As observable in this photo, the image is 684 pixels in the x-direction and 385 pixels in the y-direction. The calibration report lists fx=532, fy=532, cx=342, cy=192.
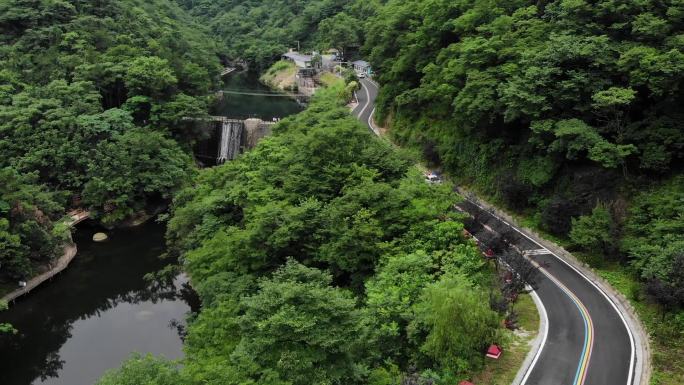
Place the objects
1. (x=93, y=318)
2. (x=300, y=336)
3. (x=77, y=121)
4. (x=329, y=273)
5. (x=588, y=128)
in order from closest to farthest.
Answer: (x=300, y=336) < (x=329, y=273) < (x=588, y=128) < (x=93, y=318) < (x=77, y=121)

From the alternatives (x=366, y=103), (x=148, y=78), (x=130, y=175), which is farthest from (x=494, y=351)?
(x=366, y=103)

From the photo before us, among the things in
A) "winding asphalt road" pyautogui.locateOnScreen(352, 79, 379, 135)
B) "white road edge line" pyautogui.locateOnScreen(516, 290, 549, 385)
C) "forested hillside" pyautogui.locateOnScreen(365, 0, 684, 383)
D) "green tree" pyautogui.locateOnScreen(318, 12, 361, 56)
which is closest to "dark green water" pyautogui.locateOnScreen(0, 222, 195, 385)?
"white road edge line" pyautogui.locateOnScreen(516, 290, 549, 385)

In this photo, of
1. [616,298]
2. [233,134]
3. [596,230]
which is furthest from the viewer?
[233,134]

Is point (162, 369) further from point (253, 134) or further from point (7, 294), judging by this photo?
point (253, 134)

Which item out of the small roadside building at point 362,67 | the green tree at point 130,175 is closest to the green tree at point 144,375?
the green tree at point 130,175

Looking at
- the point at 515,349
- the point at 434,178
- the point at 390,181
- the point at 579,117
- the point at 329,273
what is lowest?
the point at 515,349

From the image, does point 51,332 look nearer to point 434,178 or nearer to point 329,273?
point 329,273
